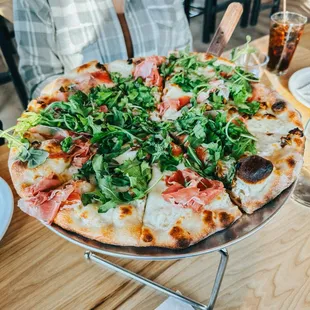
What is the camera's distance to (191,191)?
646mm

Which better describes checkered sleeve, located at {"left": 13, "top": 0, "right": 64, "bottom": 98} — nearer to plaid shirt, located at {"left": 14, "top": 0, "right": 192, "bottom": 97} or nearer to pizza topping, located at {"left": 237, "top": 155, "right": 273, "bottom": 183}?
plaid shirt, located at {"left": 14, "top": 0, "right": 192, "bottom": 97}

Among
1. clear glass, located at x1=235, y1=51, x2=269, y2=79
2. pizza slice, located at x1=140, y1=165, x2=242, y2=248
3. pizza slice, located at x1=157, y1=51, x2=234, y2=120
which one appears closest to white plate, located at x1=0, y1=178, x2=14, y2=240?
pizza slice, located at x1=140, y1=165, x2=242, y2=248

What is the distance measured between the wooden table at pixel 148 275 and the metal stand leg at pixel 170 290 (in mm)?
16

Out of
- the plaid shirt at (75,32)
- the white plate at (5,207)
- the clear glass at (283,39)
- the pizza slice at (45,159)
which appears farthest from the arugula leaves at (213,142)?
the plaid shirt at (75,32)

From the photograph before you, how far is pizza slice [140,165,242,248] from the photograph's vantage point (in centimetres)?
61

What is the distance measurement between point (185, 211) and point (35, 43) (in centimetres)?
120

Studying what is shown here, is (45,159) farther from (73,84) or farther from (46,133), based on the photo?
(73,84)

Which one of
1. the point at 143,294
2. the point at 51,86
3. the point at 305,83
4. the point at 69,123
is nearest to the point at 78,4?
the point at 51,86

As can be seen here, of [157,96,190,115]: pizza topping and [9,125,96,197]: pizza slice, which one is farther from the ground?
[9,125,96,197]: pizza slice

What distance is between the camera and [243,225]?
62 centimetres

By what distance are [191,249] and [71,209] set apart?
0.24 meters

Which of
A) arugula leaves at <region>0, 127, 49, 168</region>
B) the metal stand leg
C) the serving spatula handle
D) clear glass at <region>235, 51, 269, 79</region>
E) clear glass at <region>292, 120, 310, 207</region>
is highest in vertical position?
the serving spatula handle

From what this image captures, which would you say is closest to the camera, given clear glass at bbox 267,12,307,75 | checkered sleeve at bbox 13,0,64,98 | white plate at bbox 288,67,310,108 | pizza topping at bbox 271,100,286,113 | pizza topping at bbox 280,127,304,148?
pizza topping at bbox 280,127,304,148

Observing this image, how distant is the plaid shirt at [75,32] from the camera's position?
1.47 meters
